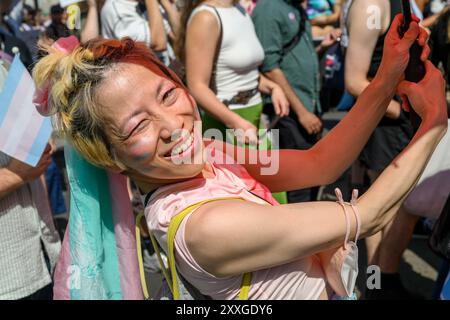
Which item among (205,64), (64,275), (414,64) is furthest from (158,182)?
(205,64)

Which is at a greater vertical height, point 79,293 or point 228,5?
point 228,5

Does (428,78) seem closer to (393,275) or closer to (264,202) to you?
(264,202)

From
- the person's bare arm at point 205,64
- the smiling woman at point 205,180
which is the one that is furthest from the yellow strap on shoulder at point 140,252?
the person's bare arm at point 205,64

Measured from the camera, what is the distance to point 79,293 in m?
1.35

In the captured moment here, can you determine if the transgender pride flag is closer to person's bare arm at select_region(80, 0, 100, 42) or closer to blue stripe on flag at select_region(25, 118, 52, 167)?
blue stripe on flag at select_region(25, 118, 52, 167)

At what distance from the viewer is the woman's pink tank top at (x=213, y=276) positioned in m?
1.12

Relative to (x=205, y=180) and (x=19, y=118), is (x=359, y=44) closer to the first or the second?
(x=205, y=180)

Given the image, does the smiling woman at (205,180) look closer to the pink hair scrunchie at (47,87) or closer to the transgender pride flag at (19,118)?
the pink hair scrunchie at (47,87)

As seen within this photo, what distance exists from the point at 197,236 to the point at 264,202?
248 millimetres

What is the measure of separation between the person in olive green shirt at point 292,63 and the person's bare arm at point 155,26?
0.54 metres

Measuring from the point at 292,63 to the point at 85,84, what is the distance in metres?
1.74

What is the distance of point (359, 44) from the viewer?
2092 mm
